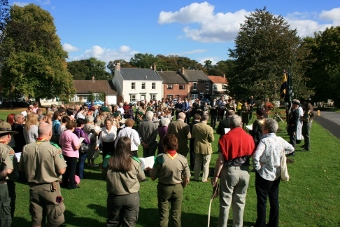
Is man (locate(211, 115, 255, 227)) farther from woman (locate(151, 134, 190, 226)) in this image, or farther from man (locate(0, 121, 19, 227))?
man (locate(0, 121, 19, 227))

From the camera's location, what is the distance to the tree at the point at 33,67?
4067cm

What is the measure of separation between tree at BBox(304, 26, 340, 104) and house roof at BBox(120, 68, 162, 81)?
1276 inches

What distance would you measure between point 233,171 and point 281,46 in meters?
27.9

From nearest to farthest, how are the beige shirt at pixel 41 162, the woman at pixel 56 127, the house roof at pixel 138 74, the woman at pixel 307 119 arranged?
the beige shirt at pixel 41 162 < the woman at pixel 56 127 < the woman at pixel 307 119 < the house roof at pixel 138 74

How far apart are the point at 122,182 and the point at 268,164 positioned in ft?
8.03

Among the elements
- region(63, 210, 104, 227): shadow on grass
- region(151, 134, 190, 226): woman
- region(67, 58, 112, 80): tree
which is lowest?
region(63, 210, 104, 227): shadow on grass

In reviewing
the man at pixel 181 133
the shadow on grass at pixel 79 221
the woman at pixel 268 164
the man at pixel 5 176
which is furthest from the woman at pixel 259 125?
the man at pixel 5 176

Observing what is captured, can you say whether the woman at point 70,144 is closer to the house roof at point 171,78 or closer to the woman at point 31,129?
the woman at point 31,129

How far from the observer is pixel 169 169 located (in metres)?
4.83

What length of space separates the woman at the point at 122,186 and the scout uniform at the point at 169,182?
22.1 inches

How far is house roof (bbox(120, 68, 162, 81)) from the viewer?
64812 millimetres

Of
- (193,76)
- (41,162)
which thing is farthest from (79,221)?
(193,76)

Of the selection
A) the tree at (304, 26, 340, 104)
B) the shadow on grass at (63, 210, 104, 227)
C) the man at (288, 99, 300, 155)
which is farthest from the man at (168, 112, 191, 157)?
the tree at (304, 26, 340, 104)

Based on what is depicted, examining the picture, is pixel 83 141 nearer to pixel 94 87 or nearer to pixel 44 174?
pixel 44 174
